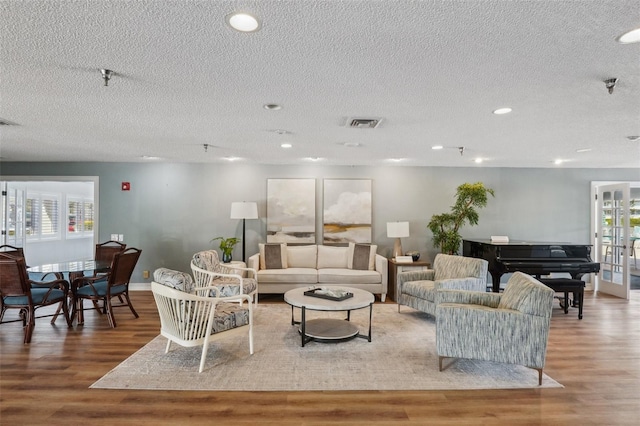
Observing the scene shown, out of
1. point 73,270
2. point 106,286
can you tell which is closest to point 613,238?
point 106,286


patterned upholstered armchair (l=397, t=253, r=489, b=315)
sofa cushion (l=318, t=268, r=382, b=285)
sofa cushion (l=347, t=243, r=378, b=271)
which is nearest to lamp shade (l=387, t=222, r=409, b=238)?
sofa cushion (l=347, t=243, r=378, b=271)

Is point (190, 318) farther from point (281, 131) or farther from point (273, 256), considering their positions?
point (273, 256)

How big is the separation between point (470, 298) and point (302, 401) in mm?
1908

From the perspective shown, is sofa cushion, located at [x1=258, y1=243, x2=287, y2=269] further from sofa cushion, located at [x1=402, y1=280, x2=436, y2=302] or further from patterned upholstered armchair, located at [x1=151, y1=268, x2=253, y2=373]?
patterned upholstered armchair, located at [x1=151, y1=268, x2=253, y2=373]

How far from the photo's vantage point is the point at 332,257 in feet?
20.0

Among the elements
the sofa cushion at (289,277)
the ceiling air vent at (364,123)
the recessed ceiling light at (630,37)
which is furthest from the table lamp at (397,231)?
the recessed ceiling light at (630,37)

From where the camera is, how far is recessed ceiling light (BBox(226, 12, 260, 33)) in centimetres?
171

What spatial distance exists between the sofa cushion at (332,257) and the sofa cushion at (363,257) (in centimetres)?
12

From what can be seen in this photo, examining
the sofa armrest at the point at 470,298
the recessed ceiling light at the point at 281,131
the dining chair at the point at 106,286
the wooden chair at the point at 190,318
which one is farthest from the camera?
the dining chair at the point at 106,286

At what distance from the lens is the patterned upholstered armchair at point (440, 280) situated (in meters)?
4.25

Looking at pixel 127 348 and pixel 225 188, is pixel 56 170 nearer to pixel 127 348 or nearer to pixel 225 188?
pixel 225 188

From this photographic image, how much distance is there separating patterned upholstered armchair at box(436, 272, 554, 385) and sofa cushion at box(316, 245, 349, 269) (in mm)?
3121

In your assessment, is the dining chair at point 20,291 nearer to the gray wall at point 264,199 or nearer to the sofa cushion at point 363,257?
the gray wall at point 264,199

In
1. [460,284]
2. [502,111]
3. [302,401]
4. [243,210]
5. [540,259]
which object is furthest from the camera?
[243,210]
